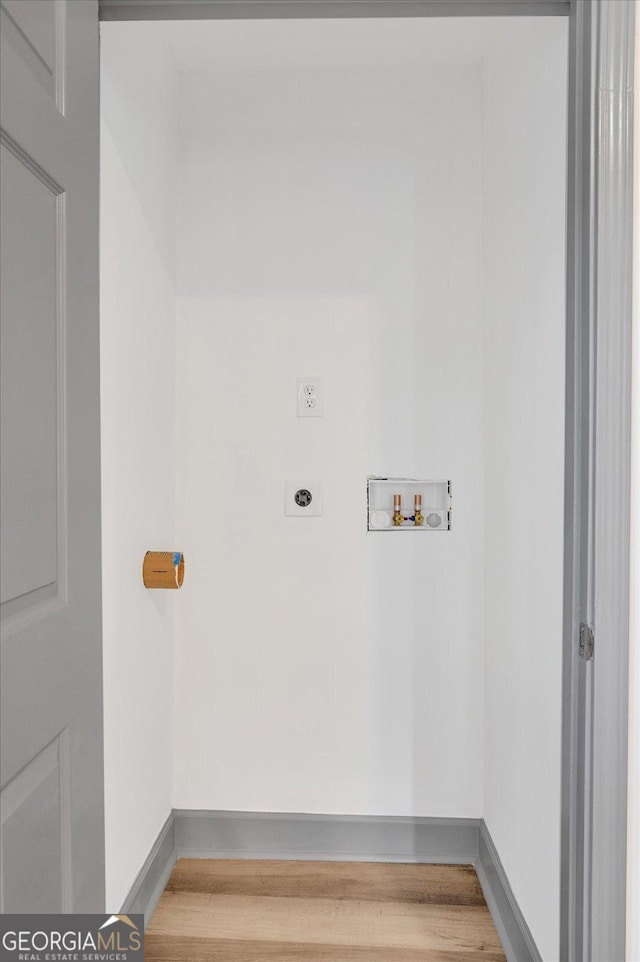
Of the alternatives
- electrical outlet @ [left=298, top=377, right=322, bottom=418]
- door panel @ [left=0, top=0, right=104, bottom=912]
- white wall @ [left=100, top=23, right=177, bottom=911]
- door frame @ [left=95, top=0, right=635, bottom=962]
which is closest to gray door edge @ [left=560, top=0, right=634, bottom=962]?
door frame @ [left=95, top=0, right=635, bottom=962]

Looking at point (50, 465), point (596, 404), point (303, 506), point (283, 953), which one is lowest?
point (283, 953)

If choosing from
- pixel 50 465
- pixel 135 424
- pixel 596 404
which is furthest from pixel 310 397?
pixel 50 465

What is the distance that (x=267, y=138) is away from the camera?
2.33 meters

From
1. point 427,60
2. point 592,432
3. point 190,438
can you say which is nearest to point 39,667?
point 592,432

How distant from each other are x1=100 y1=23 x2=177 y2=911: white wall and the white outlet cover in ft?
1.23

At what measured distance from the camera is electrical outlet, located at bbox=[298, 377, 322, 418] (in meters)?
2.34

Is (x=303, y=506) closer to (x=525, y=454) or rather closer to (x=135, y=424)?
(x=135, y=424)

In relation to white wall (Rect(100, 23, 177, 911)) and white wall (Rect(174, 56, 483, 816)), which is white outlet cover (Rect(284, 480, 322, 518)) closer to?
white wall (Rect(174, 56, 483, 816))

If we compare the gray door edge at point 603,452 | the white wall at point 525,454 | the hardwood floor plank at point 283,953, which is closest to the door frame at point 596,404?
the gray door edge at point 603,452

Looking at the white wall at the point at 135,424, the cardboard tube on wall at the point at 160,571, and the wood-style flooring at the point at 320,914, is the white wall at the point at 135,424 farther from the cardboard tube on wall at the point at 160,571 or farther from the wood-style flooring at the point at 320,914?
the wood-style flooring at the point at 320,914

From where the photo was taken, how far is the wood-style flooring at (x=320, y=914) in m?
1.89

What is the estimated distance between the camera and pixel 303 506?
235 cm

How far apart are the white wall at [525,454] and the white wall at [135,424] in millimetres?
988

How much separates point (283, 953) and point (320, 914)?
0.61 ft
